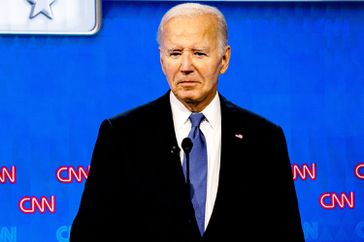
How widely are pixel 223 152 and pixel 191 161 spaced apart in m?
0.08

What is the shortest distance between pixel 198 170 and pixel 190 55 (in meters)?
0.28

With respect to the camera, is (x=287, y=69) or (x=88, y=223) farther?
(x=287, y=69)

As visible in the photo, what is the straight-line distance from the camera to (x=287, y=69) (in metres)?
2.25

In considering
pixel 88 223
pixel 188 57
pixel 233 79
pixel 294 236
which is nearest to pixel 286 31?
pixel 233 79

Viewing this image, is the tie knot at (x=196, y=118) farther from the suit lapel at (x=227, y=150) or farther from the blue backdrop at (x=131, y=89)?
the blue backdrop at (x=131, y=89)

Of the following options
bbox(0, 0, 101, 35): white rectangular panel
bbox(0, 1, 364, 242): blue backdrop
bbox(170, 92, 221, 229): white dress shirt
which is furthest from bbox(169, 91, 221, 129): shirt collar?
bbox(0, 0, 101, 35): white rectangular panel

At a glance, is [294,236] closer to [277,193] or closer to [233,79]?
[277,193]

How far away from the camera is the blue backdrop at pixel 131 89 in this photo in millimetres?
2221

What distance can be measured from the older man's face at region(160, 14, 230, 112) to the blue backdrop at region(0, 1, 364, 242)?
25.5 inches

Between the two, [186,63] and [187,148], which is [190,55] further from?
[187,148]

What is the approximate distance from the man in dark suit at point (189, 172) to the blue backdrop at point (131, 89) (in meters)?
0.58

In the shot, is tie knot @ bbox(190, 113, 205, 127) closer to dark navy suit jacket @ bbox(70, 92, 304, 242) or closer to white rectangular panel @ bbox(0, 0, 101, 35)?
dark navy suit jacket @ bbox(70, 92, 304, 242)

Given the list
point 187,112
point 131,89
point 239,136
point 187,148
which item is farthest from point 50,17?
point 187,148

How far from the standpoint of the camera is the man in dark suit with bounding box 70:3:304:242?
1.53 m
